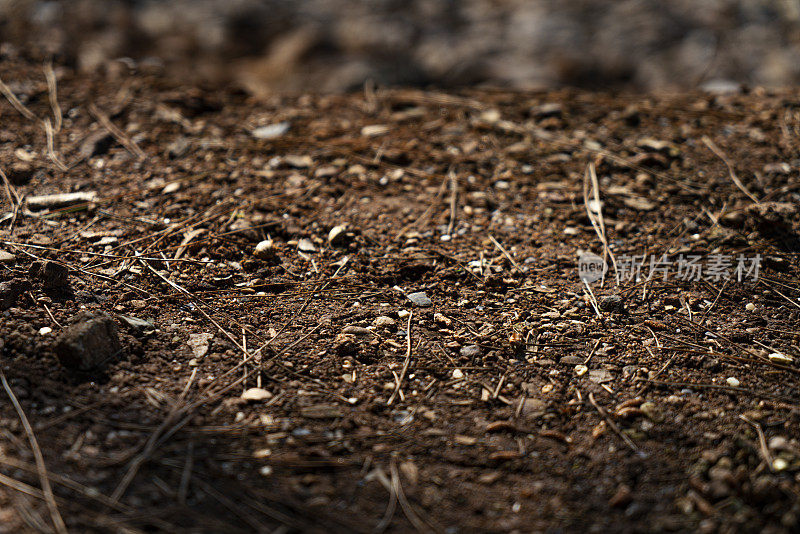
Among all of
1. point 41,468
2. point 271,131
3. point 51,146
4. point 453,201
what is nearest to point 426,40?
point 271,131

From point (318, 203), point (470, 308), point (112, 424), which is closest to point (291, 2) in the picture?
point (318, 203)

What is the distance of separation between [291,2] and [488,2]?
1.02m

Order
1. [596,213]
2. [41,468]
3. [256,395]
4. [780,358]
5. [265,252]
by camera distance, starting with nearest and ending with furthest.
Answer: [41,468] < [256,395] < [780,358] < [265,252] < [596,213]

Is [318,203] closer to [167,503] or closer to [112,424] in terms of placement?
[112,424]

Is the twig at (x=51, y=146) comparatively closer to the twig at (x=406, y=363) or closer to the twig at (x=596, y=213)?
the twig at (x=406, y=363)

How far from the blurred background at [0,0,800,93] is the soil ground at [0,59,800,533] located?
182 millimetres

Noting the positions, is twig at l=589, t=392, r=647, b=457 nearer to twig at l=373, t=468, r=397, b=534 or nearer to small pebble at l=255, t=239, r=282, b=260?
twig at l=373, t=468, r=397, b=534

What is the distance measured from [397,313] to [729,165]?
5.02 ft

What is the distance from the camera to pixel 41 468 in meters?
1.26

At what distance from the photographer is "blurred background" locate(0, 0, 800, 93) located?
3.04 metres

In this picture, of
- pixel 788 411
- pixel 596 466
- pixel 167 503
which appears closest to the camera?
pixel 167 503

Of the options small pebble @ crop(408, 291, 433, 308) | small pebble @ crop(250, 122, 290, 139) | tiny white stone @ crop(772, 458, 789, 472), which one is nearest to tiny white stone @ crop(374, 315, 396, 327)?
small pebble @ crop(408, 291, 433, 308)

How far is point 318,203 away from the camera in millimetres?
2270

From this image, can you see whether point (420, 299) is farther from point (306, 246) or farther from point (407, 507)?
point (407, 507)
